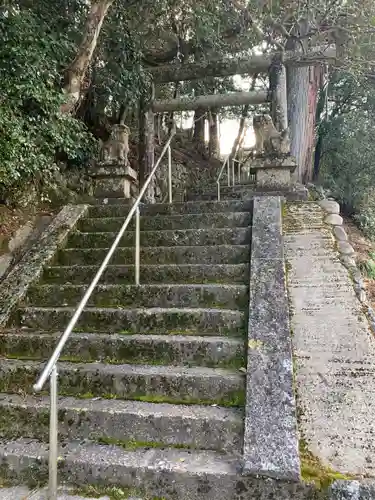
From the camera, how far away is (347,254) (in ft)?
10.4

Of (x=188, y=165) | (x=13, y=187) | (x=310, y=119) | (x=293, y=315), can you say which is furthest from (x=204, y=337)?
(x=188, y=165)

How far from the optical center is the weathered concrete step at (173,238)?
3502mm

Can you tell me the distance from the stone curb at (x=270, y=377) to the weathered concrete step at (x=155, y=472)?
7 centimetres

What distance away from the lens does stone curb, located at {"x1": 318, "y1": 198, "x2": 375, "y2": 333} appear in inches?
105

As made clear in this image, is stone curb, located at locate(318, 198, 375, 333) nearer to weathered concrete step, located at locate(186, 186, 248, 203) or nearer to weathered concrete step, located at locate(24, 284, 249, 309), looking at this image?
weathered concrete step, located at locate(24, 284, 249, 309)

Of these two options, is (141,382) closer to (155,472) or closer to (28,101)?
(155,472)

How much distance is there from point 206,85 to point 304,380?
8.00 meters

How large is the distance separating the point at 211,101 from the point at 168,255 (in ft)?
15.5

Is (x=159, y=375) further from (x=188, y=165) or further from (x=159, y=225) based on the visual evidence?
(x=188, y=165)

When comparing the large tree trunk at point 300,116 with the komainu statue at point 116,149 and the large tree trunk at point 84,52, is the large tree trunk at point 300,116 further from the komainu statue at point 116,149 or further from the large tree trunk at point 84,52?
the large tree trunk at point 84,52

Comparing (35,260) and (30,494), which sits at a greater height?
(35,260)

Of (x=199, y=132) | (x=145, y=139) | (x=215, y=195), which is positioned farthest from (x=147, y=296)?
(x=199, y=132)

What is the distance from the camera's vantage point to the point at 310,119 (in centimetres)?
730

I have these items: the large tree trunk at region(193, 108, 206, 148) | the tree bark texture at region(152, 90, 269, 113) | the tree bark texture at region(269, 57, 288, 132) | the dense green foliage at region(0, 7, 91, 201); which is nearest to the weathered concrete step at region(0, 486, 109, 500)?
the dense green foliage at region(0, 7, 91, 201)
